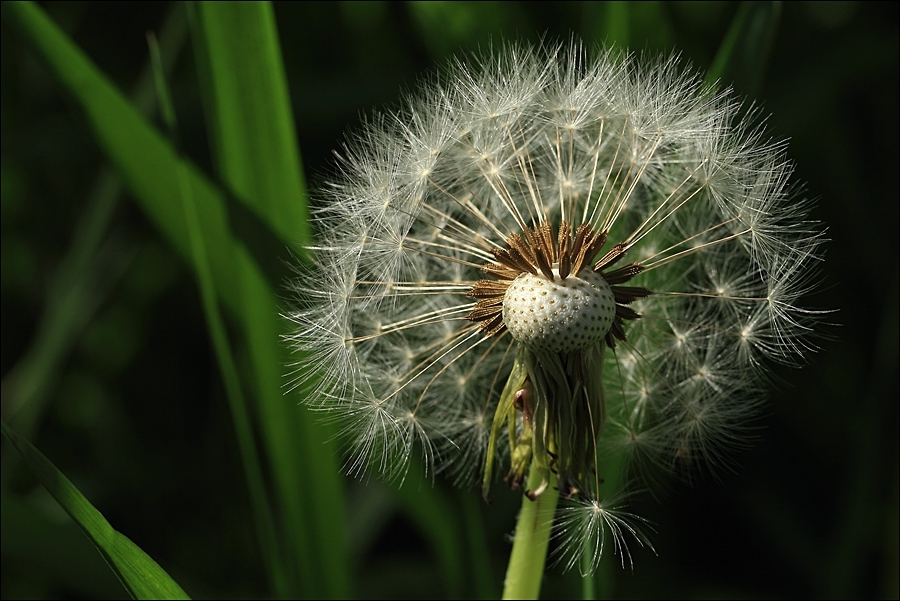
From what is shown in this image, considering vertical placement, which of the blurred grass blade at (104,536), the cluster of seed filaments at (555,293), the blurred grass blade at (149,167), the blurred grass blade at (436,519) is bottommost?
the blurred grass blade at (104,536)

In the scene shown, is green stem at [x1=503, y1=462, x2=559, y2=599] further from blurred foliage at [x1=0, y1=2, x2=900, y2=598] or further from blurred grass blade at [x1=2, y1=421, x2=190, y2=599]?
blurred grass blade at [x1=2, y1=421, x2=190, y2=599]

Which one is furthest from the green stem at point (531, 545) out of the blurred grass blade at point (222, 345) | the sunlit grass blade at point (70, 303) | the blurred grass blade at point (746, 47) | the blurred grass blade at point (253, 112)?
the sunlit grass blade at point (70, 303)

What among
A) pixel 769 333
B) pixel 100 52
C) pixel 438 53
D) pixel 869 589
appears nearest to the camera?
pixel 769 333

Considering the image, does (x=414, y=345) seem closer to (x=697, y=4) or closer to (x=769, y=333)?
(x=769, y=333)

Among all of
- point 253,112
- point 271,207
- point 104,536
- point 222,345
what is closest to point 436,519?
point 222,345

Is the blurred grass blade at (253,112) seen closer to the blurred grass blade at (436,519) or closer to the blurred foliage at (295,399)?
the blurred foliage at (295,399)

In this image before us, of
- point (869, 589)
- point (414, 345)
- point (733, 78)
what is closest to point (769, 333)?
point (733, 78)

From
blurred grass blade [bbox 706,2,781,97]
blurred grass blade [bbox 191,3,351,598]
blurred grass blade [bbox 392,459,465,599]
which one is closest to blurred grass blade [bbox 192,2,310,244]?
blurred grass blade [bbox 191,3,351,598]
